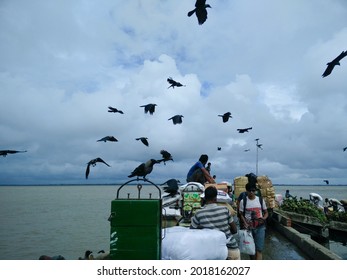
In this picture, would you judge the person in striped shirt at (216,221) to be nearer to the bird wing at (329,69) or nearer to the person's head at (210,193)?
the person's head at (210,193)

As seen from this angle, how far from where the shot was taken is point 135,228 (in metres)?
3.47

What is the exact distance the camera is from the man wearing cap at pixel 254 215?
5.35 meters

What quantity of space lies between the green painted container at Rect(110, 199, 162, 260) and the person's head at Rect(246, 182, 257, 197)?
93.6 inches

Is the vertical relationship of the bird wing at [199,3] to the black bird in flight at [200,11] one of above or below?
above

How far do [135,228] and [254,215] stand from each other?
2669 millimetres

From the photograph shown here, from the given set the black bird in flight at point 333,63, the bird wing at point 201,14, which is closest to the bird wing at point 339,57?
the black bird in flight at point 333,63

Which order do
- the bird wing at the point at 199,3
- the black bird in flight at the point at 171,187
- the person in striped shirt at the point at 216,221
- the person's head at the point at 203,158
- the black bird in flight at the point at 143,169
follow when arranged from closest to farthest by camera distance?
the person in striped shirt at the point at 216,221 → the black bird in flight at the point at 143,169 → the bird wing at the point at 199,3 → the black bird in flight at the point at 171,187 → the person's head at the point at 203,158

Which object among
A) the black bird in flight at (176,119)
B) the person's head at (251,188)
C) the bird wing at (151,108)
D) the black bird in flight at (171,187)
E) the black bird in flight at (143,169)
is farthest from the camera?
the bird wing at (151,108)

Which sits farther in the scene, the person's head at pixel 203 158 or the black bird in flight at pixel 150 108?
the black bird in flight at pixel 150 108

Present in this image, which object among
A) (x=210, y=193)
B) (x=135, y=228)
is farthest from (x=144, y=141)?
(x=135, y=228)

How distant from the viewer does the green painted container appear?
344 cm

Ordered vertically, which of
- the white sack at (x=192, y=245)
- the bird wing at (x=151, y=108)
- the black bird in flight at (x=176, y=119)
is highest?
the bird wing at (x=151, y=108)

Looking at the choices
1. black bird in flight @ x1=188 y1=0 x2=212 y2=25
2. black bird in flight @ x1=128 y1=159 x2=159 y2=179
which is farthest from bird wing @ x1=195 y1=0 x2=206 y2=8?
black bird in flight @ x1=128 y1=159 x2=159 y2=179

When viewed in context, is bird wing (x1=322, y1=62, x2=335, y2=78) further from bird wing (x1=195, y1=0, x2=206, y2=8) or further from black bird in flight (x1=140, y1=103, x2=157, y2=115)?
black bird in flight (x1=140, y1=103, x2=157, y2=115)
